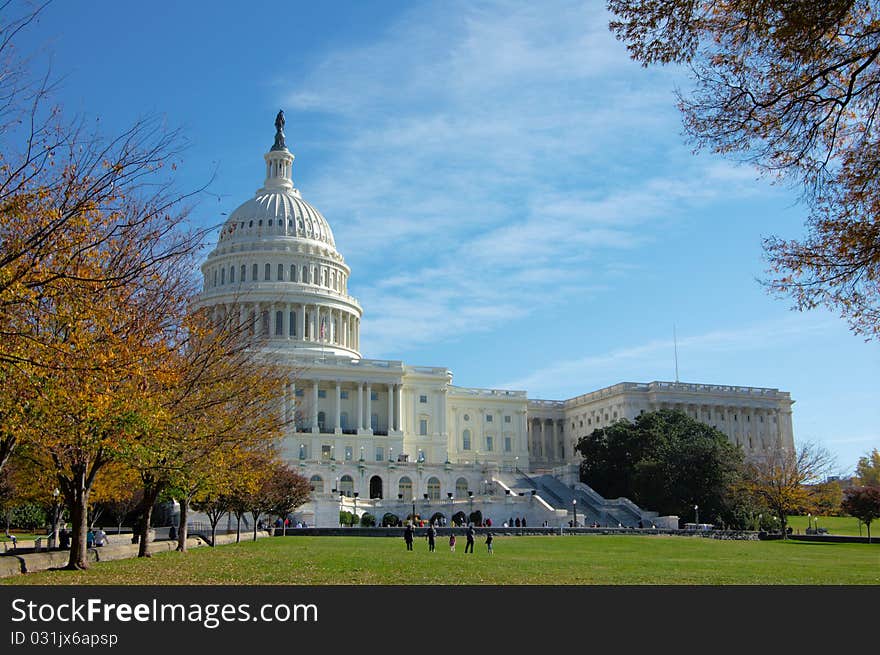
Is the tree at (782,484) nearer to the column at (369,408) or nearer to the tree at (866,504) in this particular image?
the tree at (866,504)

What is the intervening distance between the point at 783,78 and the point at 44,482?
105ft

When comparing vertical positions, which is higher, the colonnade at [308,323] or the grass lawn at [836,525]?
the colonnade at [308,323]

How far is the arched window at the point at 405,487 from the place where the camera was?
108812 mm

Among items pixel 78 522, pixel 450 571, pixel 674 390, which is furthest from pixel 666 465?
pixel 78 522

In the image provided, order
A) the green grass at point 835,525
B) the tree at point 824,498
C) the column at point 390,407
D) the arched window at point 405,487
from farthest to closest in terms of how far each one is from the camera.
Result: the column at point 390,407 < the arched window at point 405,487 < the green grass at point 835,525 < the tree at point 824,498

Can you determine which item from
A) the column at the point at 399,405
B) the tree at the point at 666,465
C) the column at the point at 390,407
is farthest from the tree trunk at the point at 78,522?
the column at the point at 399,405

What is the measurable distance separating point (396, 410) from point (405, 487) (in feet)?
56.5

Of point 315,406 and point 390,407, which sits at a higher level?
point 390,407

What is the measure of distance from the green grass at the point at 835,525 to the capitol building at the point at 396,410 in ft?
57.9

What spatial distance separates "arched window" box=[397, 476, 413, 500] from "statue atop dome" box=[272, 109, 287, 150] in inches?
2325

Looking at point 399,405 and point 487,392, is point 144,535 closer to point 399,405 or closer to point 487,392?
point 399,405

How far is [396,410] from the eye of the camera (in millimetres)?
125188

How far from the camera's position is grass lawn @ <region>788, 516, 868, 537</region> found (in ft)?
296
